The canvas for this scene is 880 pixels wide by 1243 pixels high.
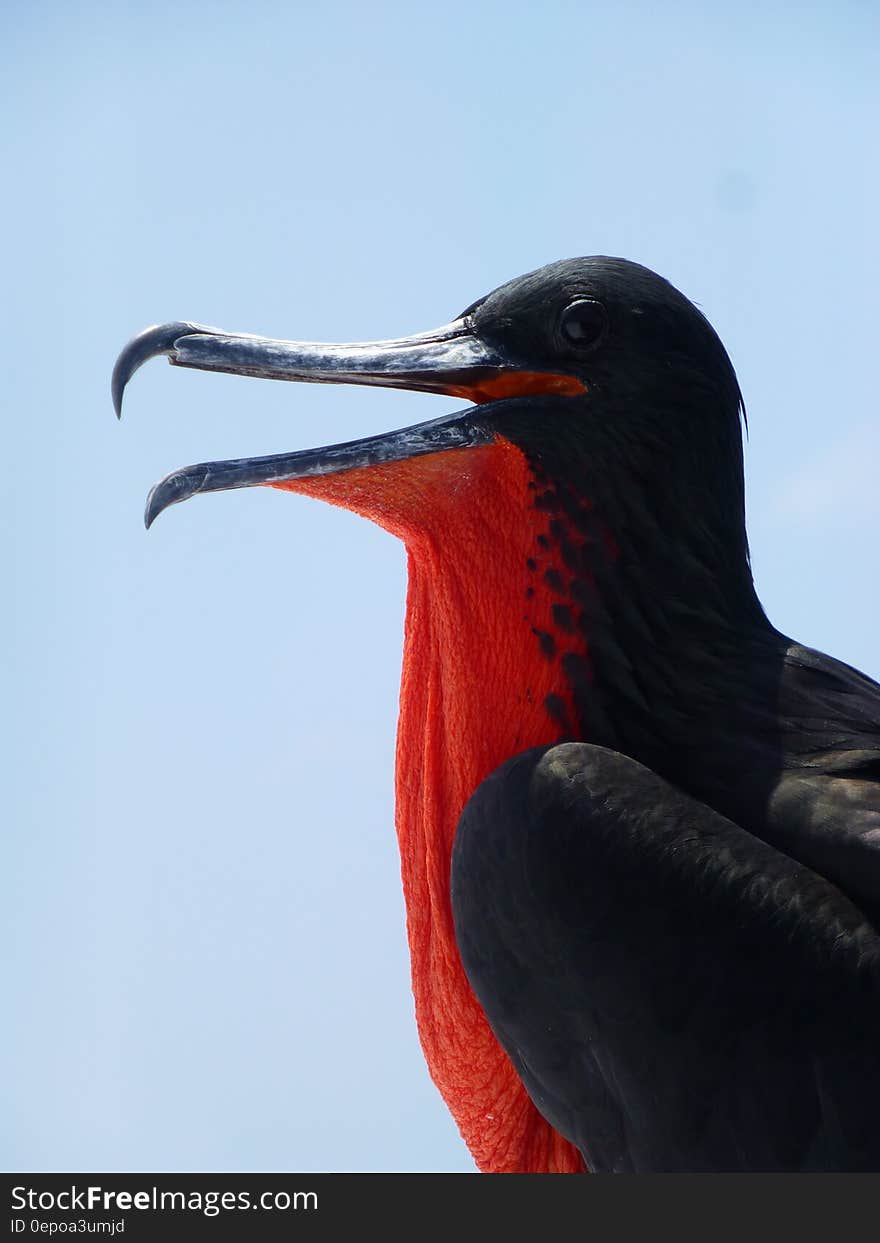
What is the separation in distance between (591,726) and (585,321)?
75 cm

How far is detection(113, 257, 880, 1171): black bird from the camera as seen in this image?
9.78 feet

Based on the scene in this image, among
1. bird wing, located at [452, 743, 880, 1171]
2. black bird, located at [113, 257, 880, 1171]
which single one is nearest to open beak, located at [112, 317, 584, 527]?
black bird, located at [113, 257, 880, 1171]

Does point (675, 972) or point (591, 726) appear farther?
point (591, 726)

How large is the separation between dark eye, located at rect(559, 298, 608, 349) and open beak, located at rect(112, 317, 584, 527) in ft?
0.27

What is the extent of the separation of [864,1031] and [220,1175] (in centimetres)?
119

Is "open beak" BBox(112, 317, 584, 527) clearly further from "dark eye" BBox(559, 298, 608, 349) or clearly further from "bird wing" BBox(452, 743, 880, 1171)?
"bird wing" BBox(452, 743, 880, 1171)

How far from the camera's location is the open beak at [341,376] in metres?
3.39

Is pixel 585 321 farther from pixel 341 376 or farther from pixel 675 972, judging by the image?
pixel 675 972

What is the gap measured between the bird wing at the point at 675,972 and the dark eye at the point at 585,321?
2.59 feet

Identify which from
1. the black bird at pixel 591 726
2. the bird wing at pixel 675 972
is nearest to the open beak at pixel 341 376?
the black bird at pixel 591 726

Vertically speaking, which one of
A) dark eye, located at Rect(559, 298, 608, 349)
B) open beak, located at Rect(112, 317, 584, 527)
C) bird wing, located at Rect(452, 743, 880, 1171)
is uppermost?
dark eye, located at Rect(559, 298, 608, 349)

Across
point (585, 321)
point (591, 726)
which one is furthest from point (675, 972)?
point (585, 321)

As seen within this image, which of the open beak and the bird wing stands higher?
the open beak

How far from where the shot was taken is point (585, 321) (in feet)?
11.2
